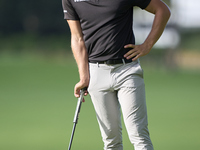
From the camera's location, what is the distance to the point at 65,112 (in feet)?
34.7

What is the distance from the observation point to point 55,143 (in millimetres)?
7004

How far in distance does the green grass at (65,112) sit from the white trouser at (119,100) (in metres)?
2.63

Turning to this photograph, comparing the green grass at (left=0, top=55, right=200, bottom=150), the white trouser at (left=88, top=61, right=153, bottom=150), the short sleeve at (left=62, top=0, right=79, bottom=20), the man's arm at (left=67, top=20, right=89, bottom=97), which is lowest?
the green grass at (left=0, top=55, right=200, bottom=150)

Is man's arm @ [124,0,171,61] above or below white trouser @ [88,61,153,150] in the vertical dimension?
above

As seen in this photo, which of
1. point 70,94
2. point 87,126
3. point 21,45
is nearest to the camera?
point 87,126

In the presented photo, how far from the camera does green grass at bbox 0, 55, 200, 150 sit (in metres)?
7.14

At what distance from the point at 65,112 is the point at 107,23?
7.03m

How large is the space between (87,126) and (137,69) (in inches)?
202

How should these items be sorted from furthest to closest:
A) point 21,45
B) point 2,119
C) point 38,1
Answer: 1. point 38,1
2. point 21,45
3. point 2,119

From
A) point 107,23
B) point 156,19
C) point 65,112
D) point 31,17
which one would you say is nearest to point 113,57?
point 107,23

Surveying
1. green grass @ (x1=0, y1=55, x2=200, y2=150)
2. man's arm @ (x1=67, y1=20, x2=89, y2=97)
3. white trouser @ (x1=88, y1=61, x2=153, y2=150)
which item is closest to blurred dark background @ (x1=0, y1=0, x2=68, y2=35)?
green grass @ (x1=0, y1=55, x2=200, y2=150)

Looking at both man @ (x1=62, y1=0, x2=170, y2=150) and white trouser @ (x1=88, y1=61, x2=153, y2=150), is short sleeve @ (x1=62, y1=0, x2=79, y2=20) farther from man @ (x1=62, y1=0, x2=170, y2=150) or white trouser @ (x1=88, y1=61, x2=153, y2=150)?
white trouser @ (x1=88, y1=61, x2=153, y2=150)

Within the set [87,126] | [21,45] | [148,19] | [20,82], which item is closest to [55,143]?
[87,126]

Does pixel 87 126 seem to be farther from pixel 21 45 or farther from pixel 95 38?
pixel 21 45
